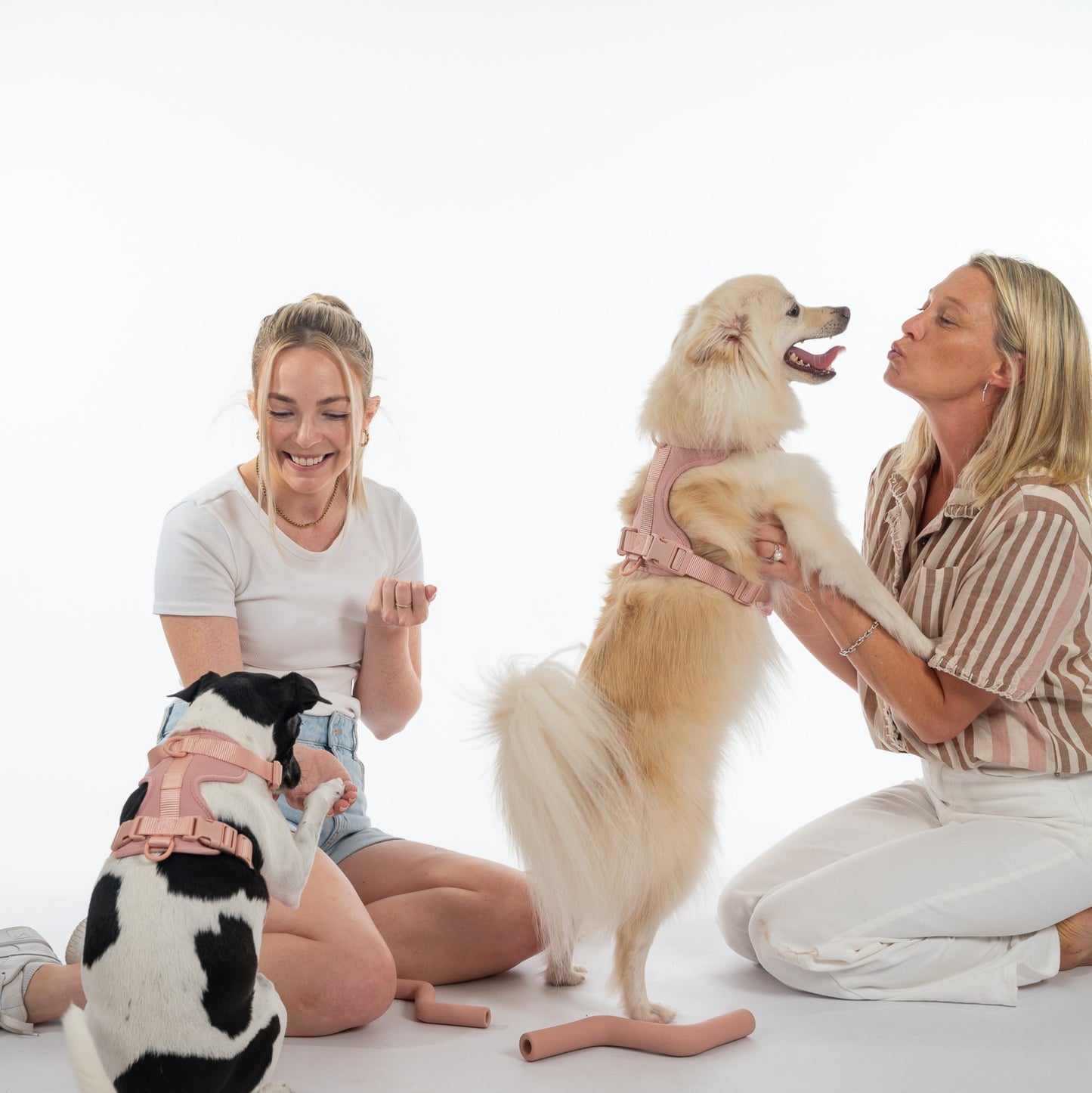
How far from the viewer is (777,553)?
2229mm

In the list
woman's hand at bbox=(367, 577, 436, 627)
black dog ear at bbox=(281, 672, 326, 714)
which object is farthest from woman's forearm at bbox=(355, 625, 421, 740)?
black dog ear at bbox=(281, 672, 326, 714)

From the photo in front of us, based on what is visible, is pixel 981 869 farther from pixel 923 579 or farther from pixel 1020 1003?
pixel 923 579

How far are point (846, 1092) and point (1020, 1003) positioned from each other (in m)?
0.63

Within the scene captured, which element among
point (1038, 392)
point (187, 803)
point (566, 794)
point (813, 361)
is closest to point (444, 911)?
point (566, 794)

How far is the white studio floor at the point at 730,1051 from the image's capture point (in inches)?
71.7

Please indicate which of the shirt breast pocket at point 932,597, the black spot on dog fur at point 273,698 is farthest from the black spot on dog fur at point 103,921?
the shirt breast pocket at point 932,597

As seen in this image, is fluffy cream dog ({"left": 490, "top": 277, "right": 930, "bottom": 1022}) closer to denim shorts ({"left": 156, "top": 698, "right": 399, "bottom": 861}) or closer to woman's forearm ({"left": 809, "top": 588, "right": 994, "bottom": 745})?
woman's forearm ({"left": 809, "top": 588, "right": 994, "bottom": 745})

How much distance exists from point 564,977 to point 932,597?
1166 millimetres

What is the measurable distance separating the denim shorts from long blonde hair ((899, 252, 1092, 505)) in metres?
1.47

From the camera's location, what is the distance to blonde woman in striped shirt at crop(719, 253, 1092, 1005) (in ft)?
7.16

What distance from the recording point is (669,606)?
2.19 metres

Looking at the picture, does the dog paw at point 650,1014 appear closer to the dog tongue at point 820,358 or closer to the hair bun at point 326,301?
the dog tongue at point 820,358

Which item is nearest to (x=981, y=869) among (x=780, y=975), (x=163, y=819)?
(x=780, y=975)

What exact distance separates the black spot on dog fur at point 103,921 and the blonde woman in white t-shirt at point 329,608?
59 centimetres
